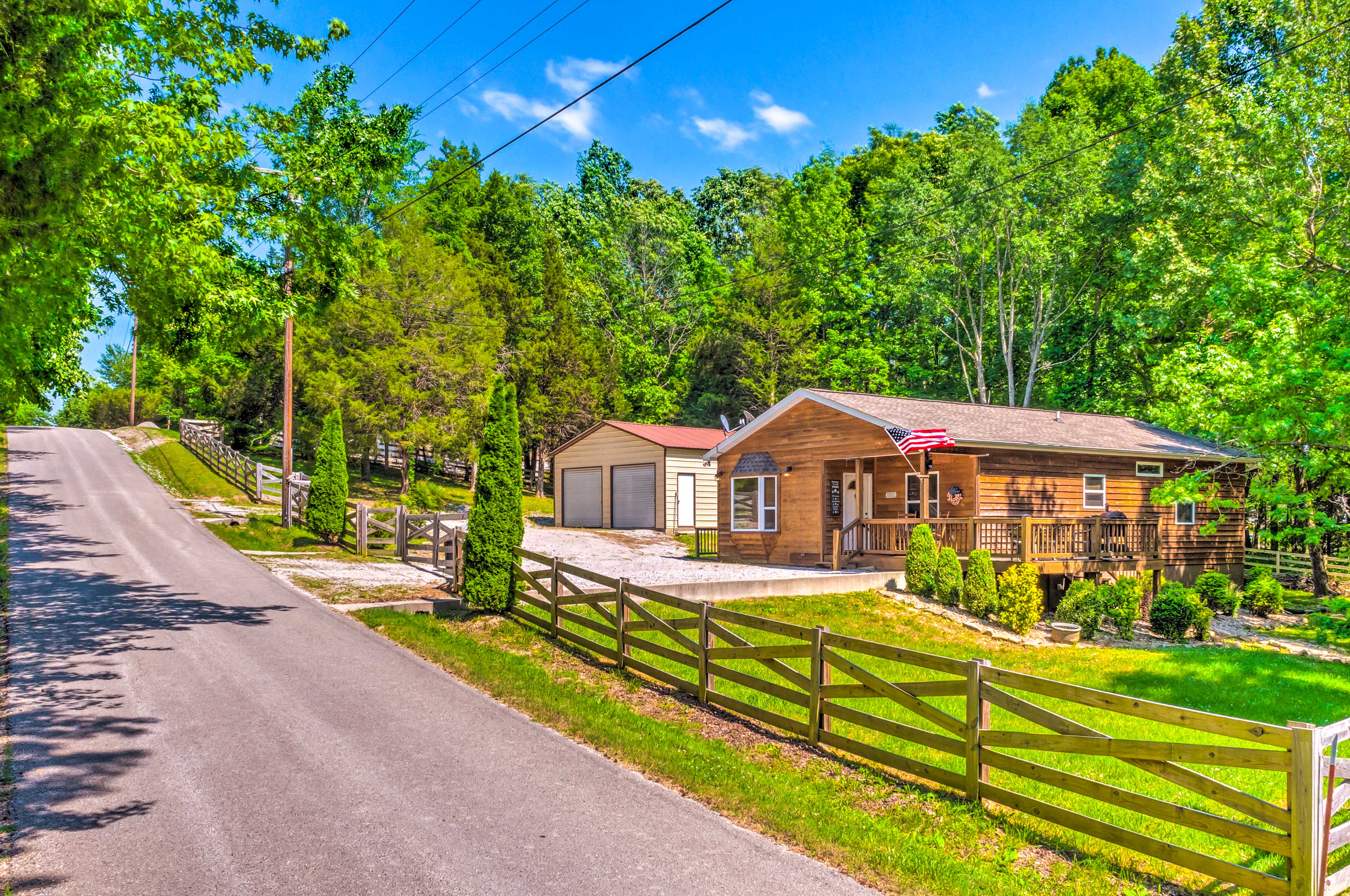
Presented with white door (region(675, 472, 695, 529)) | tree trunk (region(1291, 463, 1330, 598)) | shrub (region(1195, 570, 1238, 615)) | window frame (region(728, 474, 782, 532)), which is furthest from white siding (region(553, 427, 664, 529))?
tree trunk (region(1291, 463, 1330, 598))

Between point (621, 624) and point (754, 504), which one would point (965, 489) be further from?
point (621, 624)

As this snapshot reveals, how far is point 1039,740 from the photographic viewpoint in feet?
18.8

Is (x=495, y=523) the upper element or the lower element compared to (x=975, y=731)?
upper

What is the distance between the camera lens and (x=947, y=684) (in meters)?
6.38

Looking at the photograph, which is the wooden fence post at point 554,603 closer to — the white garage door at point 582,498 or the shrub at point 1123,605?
the shrub at point 1123,605

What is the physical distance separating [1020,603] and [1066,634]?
3.37 ft

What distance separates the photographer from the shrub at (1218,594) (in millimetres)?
20891

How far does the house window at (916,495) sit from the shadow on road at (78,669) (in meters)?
15.3

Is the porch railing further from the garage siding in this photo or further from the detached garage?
the garage siding

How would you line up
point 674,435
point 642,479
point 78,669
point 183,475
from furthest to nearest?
point 183,475 < point 674,435 < point 642,479 < point 78,669

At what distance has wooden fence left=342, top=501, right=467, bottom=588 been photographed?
17.4 m

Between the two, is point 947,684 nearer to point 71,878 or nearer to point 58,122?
point 71,878

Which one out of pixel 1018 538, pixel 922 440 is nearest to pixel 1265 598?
pixel 1018 538

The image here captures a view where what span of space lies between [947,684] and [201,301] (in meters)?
9.55
